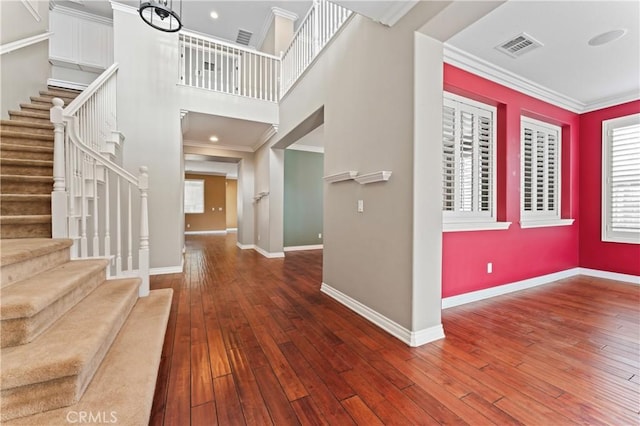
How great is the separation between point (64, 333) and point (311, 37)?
4.40 meters

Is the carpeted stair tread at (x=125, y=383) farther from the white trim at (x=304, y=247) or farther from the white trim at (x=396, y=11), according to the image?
the white trim at (x=304, y=247)

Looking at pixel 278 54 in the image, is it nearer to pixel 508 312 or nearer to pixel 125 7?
pixel 125 7

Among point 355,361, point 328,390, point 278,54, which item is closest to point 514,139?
point 355,361

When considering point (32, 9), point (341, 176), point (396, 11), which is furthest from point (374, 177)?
point (32, 9)

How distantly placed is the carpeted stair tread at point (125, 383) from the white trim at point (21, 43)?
3.56 m

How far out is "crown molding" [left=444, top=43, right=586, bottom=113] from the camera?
2.72 metres

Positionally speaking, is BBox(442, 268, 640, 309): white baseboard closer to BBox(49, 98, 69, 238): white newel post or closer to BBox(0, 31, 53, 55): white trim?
BBox(49, 98, 69, 238): white newel post

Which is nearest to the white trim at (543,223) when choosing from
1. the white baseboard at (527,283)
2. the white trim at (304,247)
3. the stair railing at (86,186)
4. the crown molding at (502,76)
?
the white baseboard at (527,283)

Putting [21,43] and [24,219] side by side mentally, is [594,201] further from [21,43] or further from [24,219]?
[21,43]

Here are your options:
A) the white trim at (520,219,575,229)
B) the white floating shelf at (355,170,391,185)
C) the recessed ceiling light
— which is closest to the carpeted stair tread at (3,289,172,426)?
the white floating shelf at (355,170,391,185)

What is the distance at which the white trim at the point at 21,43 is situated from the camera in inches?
114

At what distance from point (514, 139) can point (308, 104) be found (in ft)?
8.97

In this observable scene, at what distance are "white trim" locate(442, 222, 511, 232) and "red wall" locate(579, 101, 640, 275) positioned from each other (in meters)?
2.13

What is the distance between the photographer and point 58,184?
2.06 metres
